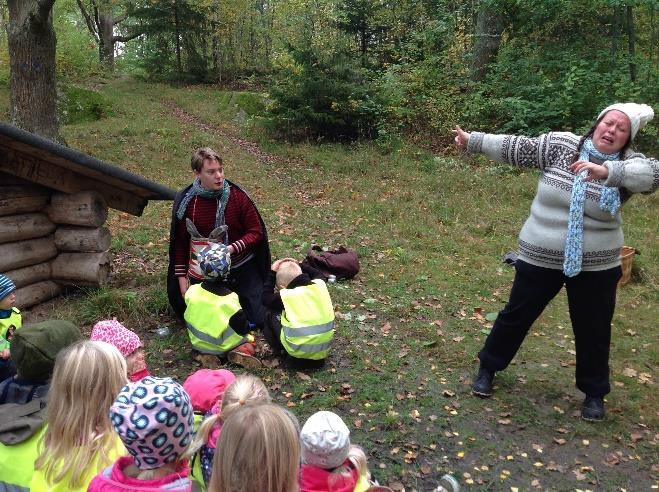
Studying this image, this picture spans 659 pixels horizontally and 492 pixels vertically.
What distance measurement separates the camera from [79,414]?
2566mm

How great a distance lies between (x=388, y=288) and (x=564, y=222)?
10.5 feet

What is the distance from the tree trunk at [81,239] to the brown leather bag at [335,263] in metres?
2.35

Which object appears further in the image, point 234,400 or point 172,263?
point 172,263

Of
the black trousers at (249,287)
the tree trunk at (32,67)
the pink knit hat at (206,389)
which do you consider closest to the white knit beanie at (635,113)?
the pink knit hat at (206,389)

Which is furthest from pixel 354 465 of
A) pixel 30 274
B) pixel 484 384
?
pixel 30 274

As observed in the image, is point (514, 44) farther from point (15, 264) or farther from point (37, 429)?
point (37, 429)

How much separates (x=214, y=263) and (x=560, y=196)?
2.71 meters

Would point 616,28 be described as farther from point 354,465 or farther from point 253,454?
point 253,454

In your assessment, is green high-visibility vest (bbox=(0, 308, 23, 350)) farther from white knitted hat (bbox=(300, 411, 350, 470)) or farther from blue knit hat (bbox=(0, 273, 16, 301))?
white knitted hat (bbox=(300, 411, 350, 470))

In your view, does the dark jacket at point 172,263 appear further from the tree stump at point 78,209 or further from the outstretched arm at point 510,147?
the outstretched arm at point 510,147

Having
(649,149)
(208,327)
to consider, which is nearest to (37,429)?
(208,327)

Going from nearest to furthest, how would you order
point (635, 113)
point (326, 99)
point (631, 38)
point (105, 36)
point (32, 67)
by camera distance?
point (635, 113) → point (32, 67) → point (631, 38) → point (326, 99) → point (105, 36)

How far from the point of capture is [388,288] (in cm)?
696

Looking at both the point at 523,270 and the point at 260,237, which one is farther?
the point at 260,237
